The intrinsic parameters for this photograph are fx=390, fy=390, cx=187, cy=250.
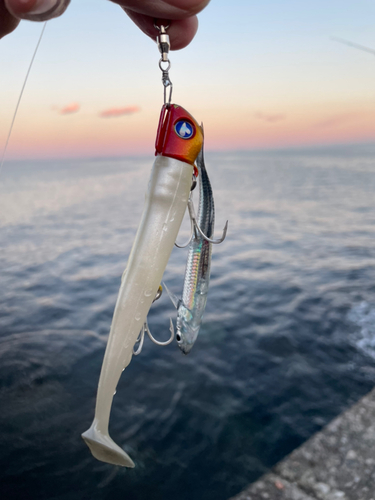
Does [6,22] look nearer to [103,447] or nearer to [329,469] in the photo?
[103,447]

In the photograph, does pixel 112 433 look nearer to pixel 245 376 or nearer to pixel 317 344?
pixel 245 376

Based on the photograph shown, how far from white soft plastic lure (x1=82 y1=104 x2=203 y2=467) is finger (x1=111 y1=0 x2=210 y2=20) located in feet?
1.16

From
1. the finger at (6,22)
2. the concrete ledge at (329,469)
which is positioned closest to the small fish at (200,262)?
the finger at (6,22)

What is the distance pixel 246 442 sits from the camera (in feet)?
12.4

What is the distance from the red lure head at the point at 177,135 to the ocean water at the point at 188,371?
9.56ft

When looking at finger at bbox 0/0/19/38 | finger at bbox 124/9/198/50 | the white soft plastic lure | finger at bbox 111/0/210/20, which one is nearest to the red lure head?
the white soft plastic lure

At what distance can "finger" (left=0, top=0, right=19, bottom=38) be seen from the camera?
2322 mm

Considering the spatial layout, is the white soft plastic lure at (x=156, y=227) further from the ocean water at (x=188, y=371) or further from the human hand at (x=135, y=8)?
the ocean water at (x=188, y=371)

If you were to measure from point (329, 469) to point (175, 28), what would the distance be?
11.2 feet

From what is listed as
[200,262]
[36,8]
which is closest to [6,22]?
[36,8]

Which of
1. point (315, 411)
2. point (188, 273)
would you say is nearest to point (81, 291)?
point (315, 411)

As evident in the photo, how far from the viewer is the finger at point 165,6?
1509 millimetres

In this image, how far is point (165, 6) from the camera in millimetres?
1532

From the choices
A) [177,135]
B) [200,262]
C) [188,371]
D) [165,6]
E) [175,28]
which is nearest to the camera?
[165,6]
